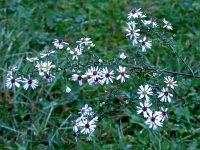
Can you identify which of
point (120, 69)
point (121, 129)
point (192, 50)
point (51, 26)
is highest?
point (51, 26)

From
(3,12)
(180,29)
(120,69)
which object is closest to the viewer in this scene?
(120,69)

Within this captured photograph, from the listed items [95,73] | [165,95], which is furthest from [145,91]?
[95,73]

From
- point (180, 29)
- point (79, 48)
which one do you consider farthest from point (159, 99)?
point (180, 29)

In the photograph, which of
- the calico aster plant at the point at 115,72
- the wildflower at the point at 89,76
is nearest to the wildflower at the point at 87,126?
the calico aster plant at the point at 115,72

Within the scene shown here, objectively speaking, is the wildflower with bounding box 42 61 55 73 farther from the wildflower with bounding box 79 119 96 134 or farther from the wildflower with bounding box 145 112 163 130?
the wildflower with bounding box 145 112 163 130

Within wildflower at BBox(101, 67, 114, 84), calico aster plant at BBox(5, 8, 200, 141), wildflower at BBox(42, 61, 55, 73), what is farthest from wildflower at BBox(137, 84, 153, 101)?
wildflower at BBox(42, 61, 55, 73)

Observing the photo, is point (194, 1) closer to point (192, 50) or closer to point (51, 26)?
point (192, 50)

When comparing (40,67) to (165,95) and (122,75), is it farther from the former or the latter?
(165,95)
